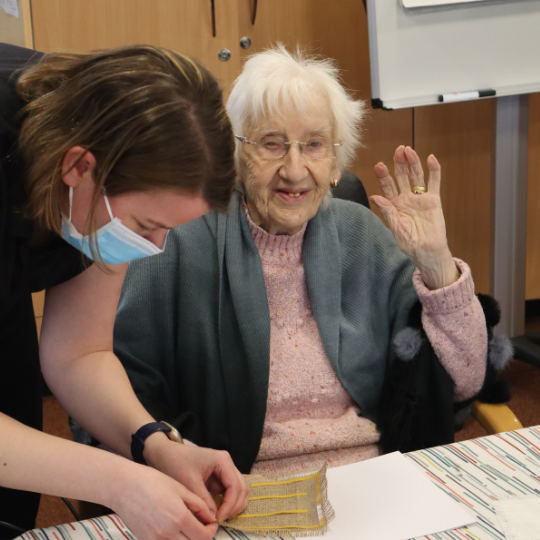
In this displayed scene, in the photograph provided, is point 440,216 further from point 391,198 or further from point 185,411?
point 185,411

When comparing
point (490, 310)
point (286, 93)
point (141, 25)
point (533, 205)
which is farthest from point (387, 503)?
point (533, 205)

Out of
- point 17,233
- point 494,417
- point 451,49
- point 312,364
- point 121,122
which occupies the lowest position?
point 494,417

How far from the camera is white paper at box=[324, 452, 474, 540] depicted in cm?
86

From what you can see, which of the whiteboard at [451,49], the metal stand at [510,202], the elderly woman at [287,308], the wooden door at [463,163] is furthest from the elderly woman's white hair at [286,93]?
the wooden door at [463,163]

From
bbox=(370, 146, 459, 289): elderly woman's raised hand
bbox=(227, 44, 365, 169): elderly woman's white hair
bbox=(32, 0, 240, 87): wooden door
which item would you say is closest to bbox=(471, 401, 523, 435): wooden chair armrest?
bbox=(370, 146, 459, 289): elderly woman's raised hand

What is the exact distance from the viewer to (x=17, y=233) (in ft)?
2.86

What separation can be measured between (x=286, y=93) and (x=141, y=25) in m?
1.51

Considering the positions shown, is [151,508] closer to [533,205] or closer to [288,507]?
[288,507]

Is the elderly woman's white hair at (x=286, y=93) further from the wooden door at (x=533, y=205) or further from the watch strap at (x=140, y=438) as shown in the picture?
the wooden door at (x=533, y=205)

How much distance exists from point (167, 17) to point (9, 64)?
192 cm

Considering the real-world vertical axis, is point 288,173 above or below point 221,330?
above

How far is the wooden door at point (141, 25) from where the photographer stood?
255 cm

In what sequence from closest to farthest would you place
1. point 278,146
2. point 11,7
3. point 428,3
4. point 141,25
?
1. point 278,146
2. point 428,3
3. point 11,7
4. point 141,25

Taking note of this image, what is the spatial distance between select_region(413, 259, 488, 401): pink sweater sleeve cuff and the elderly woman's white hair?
401 mm
